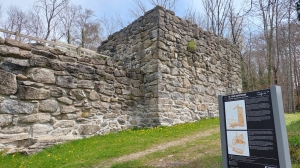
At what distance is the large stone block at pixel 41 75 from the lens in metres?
4.58

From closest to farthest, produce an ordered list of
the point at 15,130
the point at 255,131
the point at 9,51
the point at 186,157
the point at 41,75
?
the point at 255,131, the point at 186,157, the point at 15,130, the point at 9,51, the point at 41,75

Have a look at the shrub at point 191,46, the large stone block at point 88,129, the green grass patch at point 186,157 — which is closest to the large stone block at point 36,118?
the large stone block at point 88,129

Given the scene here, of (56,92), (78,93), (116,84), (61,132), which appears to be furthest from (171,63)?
(61,132)

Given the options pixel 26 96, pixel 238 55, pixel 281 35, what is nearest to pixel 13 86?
pixel 26 96

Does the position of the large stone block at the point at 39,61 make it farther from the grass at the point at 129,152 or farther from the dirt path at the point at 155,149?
the dirt path at the point at 155,149

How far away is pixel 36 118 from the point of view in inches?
177

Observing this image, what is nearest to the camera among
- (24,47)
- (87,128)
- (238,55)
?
(24,47)

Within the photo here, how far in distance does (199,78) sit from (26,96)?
539cm

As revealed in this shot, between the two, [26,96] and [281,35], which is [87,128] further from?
[281,35]

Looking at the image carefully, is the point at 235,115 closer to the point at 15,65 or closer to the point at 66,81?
the point at 66,81

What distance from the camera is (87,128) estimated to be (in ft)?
17.4

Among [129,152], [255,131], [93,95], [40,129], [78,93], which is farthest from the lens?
[93,95]

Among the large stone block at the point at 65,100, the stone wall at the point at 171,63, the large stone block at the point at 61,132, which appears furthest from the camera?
the stone wall at the point at 171,63

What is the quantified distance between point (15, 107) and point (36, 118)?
44cm
